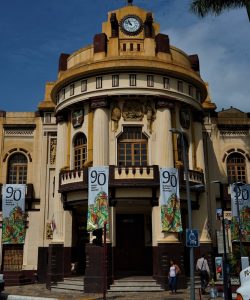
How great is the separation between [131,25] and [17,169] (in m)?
14.7

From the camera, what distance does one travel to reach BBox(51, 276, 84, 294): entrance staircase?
23.9m

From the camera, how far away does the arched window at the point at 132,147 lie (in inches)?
1026

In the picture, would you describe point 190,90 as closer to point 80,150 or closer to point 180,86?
point 180,86

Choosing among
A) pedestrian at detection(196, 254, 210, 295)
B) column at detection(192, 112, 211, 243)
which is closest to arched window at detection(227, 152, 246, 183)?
column at detection(192, 112, 211, 243)

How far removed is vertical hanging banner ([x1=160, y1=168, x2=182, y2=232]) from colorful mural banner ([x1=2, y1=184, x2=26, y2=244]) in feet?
39.8

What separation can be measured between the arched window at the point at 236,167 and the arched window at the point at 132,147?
10284mm

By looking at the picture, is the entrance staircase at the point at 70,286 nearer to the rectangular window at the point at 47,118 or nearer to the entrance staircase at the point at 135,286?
the entrance staircase at the point at 135,286

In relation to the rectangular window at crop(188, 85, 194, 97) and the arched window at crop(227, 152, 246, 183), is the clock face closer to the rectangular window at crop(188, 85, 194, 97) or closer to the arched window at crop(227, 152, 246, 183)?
the rectangular window at crop(188, 85, 194, 97)

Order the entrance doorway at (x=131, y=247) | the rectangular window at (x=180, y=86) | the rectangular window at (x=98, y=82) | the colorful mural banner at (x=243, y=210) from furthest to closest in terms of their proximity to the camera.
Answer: the colorful mural banner at (x=243, y=210), the entrance doorway at (x=131, y=247), the rectangular window at (x=180, y=86), the rectangular window at (x=98, y=82)

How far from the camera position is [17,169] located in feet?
109

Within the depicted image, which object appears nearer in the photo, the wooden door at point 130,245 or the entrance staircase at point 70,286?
the entrance staircase at point 70,286

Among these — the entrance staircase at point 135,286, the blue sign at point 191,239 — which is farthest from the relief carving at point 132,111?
the blue sign at point 191,239

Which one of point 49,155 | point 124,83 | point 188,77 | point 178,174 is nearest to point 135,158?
point 178,174

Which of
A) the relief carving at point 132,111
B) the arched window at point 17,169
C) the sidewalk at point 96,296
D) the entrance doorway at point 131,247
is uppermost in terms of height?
the relief carving at point 132,111
